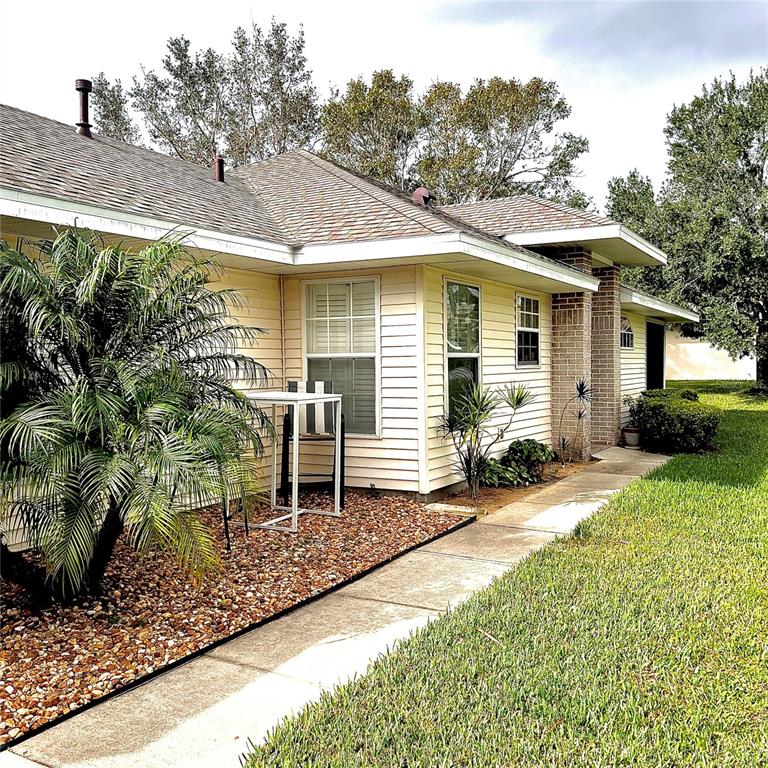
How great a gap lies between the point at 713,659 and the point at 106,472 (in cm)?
327

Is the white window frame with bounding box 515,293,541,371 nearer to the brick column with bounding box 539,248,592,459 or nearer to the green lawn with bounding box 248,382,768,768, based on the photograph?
the brick column with bounding box 539,248,592,459

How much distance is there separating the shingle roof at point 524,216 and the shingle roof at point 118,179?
3774mm

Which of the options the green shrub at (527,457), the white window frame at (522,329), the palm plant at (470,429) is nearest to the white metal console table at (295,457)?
the palm plant at (470,429)

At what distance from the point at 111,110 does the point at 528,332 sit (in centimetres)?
2273

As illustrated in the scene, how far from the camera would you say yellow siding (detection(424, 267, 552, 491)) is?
748 centimetres

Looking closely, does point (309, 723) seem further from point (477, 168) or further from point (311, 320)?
point (477, 168)

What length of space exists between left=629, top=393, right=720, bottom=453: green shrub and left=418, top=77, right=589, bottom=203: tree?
1644 cm

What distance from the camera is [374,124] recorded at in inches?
1032

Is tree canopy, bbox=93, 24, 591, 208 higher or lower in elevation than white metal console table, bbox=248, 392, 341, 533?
higher

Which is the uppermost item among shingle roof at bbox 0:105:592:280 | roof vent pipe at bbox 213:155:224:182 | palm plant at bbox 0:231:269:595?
roof vent pipe at bbox 213:155:224:182

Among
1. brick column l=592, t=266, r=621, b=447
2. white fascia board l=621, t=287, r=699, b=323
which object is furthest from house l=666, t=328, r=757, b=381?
brick column l=592, t=266, r=621, b=447

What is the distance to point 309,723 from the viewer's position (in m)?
2.96

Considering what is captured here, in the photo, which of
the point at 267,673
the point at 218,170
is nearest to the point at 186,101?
the point at 218,170

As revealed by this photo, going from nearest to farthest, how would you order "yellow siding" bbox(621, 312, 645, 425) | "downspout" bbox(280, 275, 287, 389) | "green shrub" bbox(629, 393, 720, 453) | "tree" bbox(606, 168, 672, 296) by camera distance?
"downspout" bbox(280, 275, 287, 389), "green shrub" bbox(629, 393, 720, 453), "yellow siding" bbox(621, 312, 645, 425), "tree" bbox(606, 168, 672, 296)
